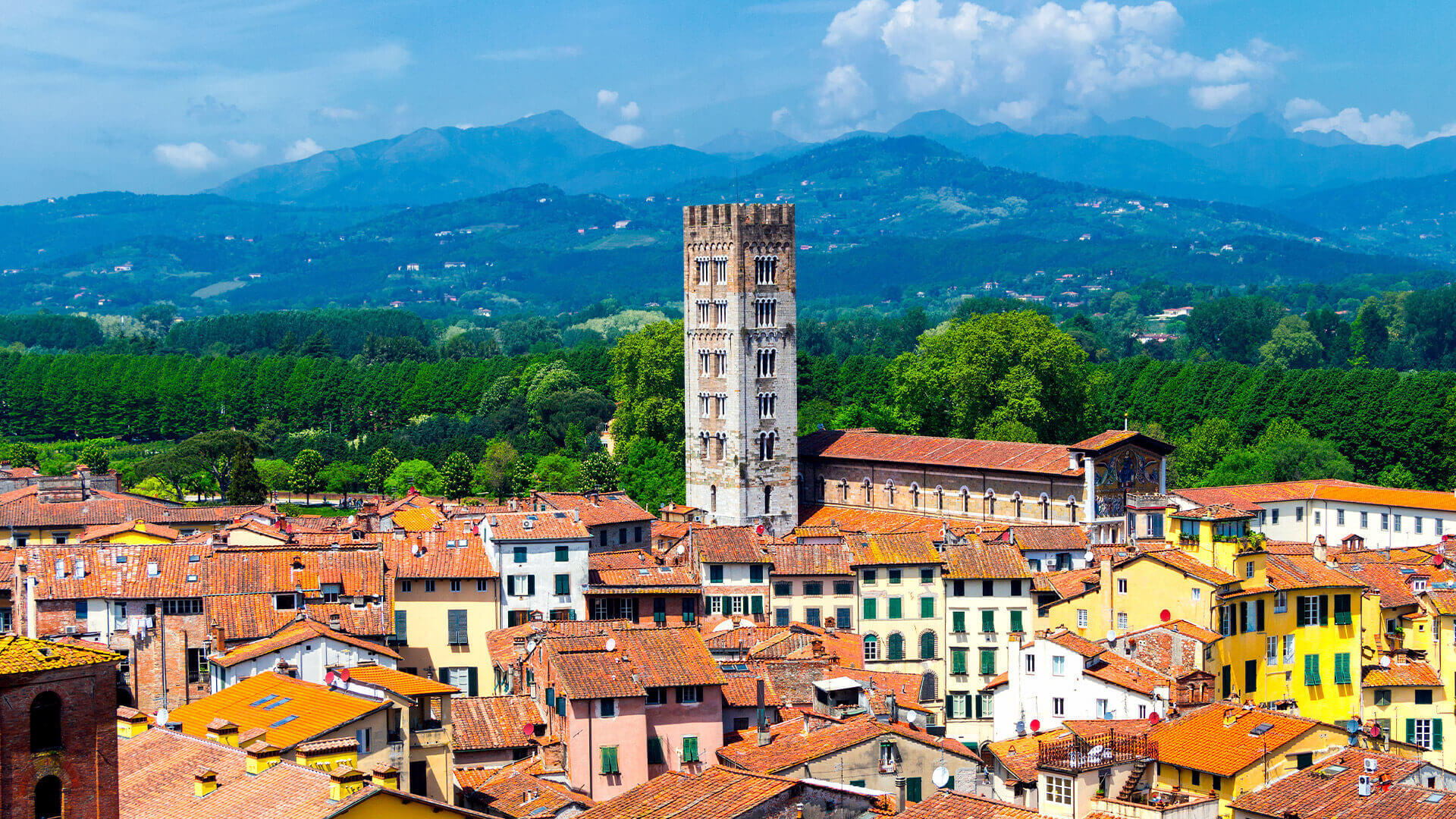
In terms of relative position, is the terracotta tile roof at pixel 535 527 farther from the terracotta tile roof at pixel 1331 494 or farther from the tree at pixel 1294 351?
the tree at pixel 1294 351

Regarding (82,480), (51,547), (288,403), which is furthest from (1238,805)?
(288,403)

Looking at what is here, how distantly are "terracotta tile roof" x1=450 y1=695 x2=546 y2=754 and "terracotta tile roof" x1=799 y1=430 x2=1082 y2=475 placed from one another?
37.1m

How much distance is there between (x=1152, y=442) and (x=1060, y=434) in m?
25.3

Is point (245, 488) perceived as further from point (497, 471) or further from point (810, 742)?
point (810, 742)

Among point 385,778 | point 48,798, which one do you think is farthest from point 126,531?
point 48,798

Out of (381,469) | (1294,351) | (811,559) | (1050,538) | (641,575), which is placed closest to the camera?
(811,559)

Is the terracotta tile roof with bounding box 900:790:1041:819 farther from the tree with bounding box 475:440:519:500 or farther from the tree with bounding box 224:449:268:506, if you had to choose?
the tree with bounding box 475:440:519:500

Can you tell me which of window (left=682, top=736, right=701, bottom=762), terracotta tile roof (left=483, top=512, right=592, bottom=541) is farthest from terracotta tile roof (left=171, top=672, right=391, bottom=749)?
terracotta tile roof (left=483, top=512, right=592, bottom=541)

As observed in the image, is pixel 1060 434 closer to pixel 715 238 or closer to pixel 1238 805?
pixel 715 238

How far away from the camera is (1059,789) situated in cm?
3719

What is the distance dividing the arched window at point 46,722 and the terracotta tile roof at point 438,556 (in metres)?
31.2

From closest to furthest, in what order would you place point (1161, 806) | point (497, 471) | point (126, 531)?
point (1161, 806) → point (126, 531) → point (497, 471)

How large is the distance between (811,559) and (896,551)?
2.52 m

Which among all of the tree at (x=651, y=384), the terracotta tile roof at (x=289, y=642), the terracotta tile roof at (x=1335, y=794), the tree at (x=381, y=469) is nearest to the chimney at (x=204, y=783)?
the terracotta tile roof at (x=289, y=642)
